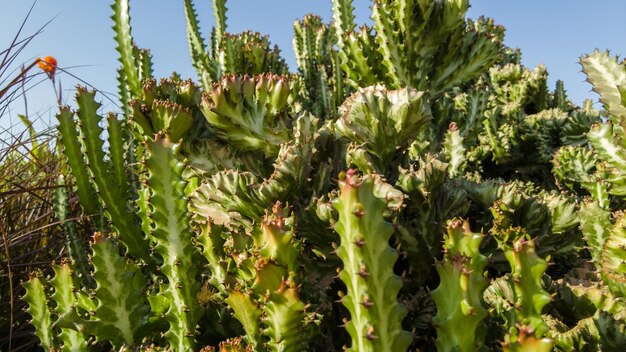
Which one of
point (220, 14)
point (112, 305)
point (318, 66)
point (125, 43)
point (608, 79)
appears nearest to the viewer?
point (112, 305)

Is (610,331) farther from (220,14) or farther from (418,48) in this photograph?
(220,14)

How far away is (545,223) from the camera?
280cm

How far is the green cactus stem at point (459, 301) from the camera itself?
62.5 inches

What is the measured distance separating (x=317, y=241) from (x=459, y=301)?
85 cm

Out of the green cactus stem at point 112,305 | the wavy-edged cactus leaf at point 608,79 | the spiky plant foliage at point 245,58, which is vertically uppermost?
the spiky plant foliage at point 245,58

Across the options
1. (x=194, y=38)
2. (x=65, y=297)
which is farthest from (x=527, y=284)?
(x=194, y=38)

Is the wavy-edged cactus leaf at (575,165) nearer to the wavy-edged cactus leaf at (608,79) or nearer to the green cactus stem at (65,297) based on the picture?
the wavy-edged cactus leaf at (608,79)

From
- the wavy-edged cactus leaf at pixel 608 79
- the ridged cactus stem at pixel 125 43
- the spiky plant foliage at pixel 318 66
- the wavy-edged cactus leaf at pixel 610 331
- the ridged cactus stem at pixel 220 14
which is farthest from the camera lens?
the ridged cactus stem at pixel 220 14

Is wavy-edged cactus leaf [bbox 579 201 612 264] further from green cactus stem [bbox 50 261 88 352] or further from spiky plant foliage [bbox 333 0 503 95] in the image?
green cactus stem [bbox 50 261 88 352]

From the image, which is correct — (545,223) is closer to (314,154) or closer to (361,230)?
(314,154)

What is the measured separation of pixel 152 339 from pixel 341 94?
11.3 feet

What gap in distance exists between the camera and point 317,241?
7.64ft

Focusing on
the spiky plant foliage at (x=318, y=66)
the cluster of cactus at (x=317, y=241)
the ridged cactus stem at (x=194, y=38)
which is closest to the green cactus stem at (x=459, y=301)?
the cluster of cactus at (x=317, y=241)

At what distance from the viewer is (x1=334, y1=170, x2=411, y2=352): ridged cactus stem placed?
1502 mm
